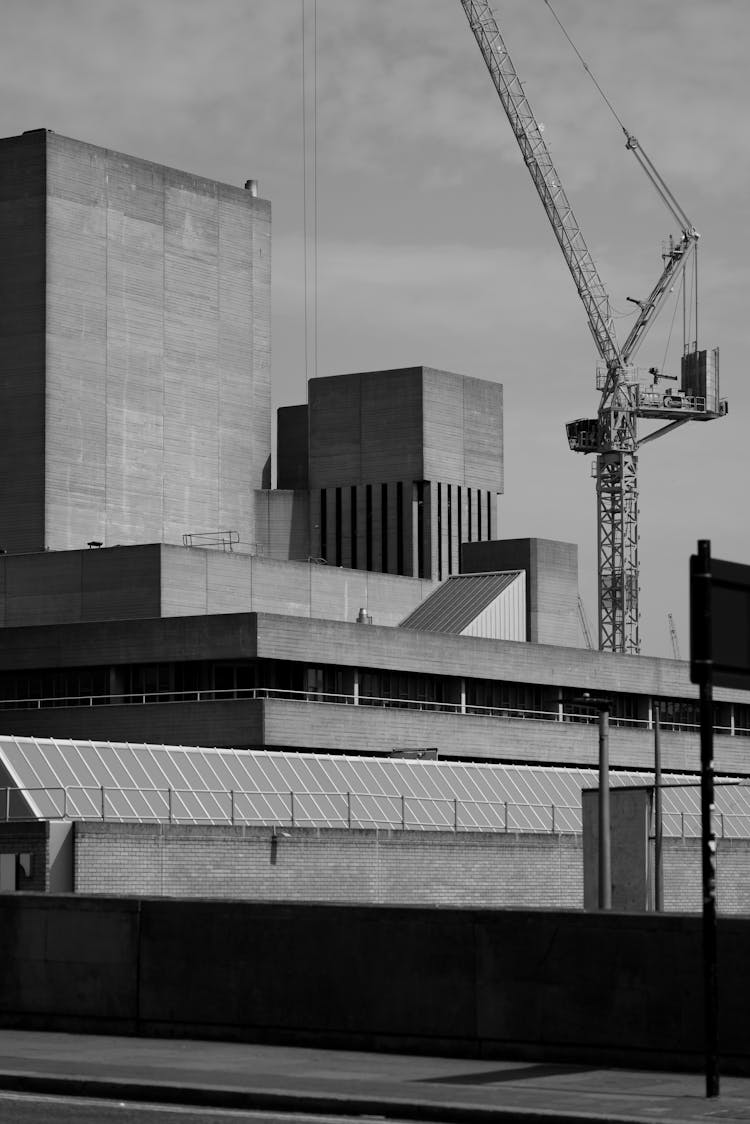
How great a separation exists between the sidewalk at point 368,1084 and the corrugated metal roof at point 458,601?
87.9 m

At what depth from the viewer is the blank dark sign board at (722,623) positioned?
19.2 m

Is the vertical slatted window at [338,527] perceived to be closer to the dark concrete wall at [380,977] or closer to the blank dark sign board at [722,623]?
the dark concrete wall at [380,977]

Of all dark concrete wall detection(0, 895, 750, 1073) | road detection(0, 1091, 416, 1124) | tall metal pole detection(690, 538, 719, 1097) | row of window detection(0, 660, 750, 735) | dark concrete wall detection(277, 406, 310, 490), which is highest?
dark concrete wall detection(277, 406, 310, 490)

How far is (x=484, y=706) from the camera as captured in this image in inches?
4011

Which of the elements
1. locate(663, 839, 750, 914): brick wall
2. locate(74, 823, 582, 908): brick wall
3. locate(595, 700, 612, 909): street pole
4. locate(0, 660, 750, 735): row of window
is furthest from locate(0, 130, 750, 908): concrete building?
locate(595, 700, 612, 909): street pole

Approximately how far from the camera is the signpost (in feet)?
61.8

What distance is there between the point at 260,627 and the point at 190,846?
37.5 m

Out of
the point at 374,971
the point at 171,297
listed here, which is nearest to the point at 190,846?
the point at 374,971

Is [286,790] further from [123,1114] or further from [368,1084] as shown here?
[123,1114]

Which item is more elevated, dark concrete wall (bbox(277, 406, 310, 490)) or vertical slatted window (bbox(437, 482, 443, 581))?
dark concrete wall (bbox(277, 406, 310, 490))

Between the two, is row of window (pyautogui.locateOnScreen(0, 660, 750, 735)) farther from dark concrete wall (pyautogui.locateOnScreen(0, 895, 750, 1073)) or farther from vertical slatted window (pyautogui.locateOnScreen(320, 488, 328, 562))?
dark concrete wall (pyautogui.locateOnScreen(0, 895, 750, 1073))

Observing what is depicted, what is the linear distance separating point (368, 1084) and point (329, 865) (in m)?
38.1

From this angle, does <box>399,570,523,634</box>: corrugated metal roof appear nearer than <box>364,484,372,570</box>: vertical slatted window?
Yes

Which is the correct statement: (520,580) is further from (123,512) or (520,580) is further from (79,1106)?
(79,1106)
